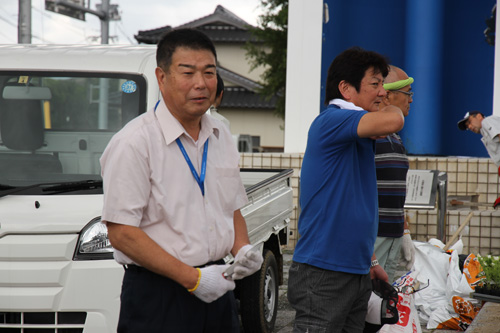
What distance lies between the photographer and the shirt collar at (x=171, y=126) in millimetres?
2461

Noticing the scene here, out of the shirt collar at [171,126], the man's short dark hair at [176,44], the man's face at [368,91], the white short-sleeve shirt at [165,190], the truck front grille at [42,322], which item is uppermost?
the man's short dark hair at [176,44]

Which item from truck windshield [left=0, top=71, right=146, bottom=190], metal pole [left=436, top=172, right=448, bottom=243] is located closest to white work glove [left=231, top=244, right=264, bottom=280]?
truck windshield [left=0, top=71, right=146, bottom=190]

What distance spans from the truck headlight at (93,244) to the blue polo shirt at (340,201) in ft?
3.82

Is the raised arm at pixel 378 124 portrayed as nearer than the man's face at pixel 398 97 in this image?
Yes

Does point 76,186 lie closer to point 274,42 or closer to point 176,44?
point 176,44

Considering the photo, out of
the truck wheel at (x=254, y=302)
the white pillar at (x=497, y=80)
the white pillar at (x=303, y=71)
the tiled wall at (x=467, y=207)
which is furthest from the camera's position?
the white pillar at (x=303, y=71)

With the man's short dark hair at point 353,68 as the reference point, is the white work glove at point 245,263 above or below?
below

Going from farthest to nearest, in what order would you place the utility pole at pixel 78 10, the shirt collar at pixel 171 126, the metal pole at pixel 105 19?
the metal pole at pixel 105 19, the utility pole at pixel 78 10, the shirt collar at pixel 171 126

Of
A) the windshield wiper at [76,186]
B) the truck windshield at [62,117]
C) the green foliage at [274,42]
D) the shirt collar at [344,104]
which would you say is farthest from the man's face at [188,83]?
the green foliage at [274,42]

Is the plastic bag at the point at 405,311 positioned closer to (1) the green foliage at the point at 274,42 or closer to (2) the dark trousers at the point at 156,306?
(2) the dark trousers at the point at 156,306

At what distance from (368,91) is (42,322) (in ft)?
7.01

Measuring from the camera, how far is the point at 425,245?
646cm

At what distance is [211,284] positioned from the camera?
2.36 meters

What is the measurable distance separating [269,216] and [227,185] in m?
3.03
